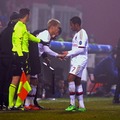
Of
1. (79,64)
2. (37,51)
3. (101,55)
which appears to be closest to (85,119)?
(79,64)

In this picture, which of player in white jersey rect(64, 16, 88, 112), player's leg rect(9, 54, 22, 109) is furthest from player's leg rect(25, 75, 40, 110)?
player in white jersey rect(64, 16, 88, 112)

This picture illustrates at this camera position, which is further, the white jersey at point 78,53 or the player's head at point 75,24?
the player's head at point 75,24

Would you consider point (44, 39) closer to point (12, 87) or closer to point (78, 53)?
point (78, 53)

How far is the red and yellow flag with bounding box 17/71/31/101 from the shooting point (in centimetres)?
1121

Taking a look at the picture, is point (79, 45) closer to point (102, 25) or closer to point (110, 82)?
point (110, 82)

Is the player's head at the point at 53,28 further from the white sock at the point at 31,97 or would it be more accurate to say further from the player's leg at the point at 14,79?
the player's leg at the point at 14,79

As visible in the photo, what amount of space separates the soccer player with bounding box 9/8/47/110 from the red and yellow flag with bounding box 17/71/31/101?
0.11 metres

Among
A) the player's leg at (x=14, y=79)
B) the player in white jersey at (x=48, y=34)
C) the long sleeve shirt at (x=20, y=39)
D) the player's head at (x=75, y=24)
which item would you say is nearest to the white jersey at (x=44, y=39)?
the player in white jersey at (x=48, y=34)

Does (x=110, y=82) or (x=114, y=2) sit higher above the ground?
(x=114, y=2)

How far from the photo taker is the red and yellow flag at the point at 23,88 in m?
11.2

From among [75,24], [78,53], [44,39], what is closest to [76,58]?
[78,53]

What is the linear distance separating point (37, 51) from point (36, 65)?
→ 309mm

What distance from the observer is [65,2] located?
93.2 ft

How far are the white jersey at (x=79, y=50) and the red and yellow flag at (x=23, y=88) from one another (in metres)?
1.07
